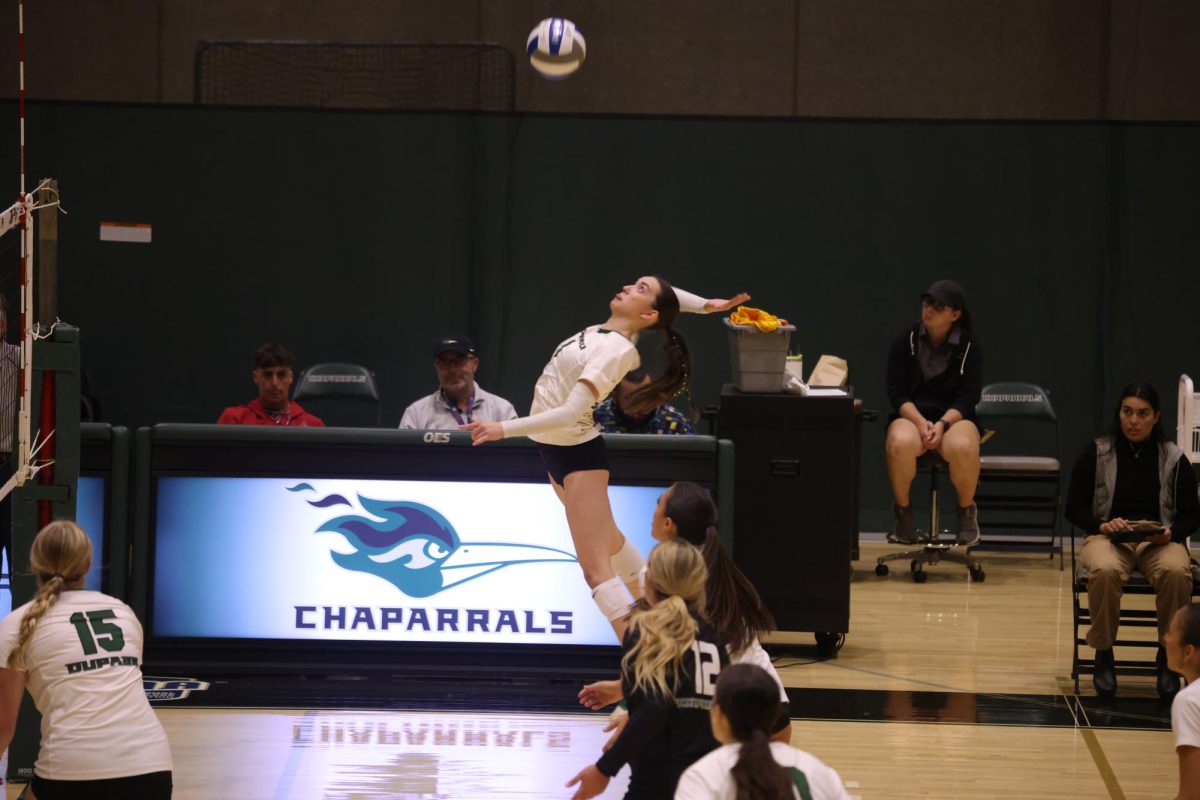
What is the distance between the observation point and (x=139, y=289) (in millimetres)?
11305

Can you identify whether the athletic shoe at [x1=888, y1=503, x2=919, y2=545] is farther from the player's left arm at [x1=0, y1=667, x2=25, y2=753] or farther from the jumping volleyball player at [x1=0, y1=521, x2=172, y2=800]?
the player's left arm at [x1=0, y1=667, x2=25, y2=753]

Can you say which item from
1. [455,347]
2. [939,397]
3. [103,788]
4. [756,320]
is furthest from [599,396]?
[939,397]

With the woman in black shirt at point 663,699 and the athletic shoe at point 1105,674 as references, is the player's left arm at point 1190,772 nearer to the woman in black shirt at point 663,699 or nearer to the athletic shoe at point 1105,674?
the woman in black shirt at point 663,699

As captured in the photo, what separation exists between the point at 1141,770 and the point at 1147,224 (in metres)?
6.31

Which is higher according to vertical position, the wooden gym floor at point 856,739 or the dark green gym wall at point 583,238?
the dark green gym wall at point 583,238

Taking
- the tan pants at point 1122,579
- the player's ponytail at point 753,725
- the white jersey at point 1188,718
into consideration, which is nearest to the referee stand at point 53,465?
the player's ponytail at point 753,725

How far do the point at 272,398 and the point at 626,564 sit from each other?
2.94 meters

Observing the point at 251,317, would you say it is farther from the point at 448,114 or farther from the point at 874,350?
the point at 874,350

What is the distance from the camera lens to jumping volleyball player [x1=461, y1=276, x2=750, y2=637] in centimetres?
573

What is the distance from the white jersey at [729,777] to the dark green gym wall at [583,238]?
811cm

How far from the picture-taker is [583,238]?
37.6 feet

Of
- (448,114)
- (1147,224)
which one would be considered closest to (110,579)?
(448,114)

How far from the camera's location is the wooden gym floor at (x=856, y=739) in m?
5.63

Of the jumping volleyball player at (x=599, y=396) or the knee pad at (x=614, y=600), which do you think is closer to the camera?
the jumping volleyball player at (x=599, y=396)
